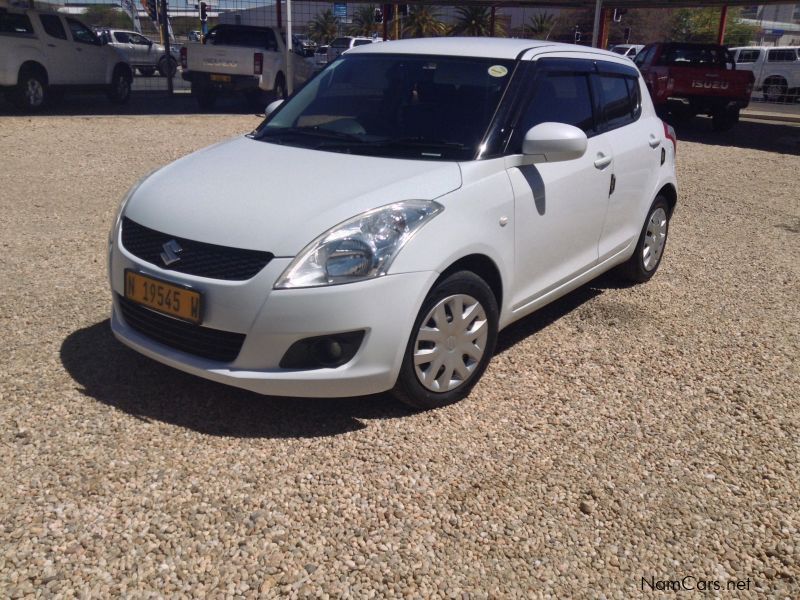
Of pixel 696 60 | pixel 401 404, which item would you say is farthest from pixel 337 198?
pixel 696 60

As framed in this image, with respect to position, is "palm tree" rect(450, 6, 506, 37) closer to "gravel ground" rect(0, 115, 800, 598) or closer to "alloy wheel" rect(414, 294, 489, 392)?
"gravel ground" rect(0, 115, 800, 598)

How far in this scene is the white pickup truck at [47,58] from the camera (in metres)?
13.2

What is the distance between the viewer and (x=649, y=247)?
5395 millimetres

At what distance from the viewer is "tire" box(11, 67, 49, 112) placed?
44.7ft

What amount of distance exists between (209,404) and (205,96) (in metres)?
13.3

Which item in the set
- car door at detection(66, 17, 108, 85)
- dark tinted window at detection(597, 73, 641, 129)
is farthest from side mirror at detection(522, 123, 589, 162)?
car door at detection(66, 17, 108, 85)

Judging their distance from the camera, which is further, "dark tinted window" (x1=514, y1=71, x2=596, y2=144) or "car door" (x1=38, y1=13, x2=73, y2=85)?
"car door" (x1=38, y1=13, x2=73, y2=85)

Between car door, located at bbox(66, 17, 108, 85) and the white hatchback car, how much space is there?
39.6 ft

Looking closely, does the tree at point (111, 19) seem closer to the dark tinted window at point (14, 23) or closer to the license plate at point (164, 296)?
the dark tinted window at point (14, 23)

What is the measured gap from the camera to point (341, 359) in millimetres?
3082

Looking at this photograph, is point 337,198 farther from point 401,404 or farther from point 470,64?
point 470,64

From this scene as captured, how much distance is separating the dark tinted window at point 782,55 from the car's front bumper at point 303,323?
24.0 meters

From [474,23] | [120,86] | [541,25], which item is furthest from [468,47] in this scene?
[541,25]

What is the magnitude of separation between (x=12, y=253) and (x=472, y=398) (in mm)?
3834
